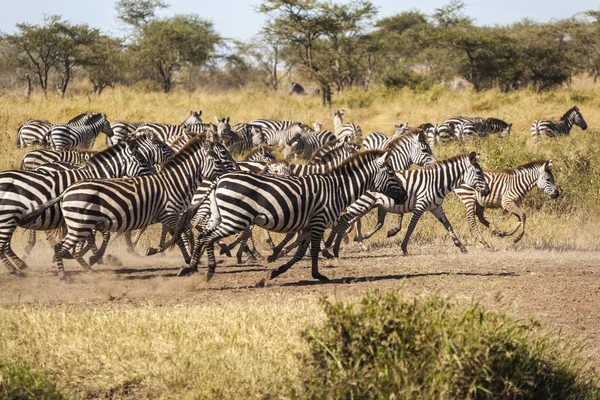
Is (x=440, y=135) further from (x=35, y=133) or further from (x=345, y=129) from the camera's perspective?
(x=35, y=133)

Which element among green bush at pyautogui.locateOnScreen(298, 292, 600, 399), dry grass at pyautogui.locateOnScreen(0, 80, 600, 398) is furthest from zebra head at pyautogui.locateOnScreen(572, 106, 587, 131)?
green bush at pyautogui.locateOnScreen(298, 292, 600, 399)

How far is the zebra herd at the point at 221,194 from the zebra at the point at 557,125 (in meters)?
10.5

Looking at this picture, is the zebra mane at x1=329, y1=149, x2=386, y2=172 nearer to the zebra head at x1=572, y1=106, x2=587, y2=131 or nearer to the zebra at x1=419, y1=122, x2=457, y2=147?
the zebra at x1=419, y1=122, x2=457, y2=147

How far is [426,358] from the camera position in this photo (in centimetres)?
555

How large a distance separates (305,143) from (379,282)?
1206 centimetres

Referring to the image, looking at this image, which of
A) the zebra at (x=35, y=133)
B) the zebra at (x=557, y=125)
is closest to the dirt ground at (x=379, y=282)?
the zebra at (x=35, y=133)

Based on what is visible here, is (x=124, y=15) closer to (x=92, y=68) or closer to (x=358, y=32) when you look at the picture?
(x=92, y=68)

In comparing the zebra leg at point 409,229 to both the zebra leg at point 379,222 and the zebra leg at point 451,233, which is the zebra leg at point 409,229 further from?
the zebra leg at point 379,222

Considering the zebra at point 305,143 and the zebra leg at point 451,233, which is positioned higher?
the zebra at point 305,143

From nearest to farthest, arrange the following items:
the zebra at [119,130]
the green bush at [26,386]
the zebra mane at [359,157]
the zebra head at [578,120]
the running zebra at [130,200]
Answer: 1. the green bush at [26,386]
2. the running zebra at [130,200]
3. the zebra mane at [359,157]
4. the zebra at [119,130]
5. the zebra head at [578,120]

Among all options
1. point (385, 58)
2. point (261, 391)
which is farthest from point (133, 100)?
point (261, 391)

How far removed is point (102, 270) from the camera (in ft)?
36.1

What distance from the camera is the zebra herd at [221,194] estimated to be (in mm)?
9734

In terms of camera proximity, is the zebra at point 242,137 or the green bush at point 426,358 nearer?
the green bush at point 426,358
